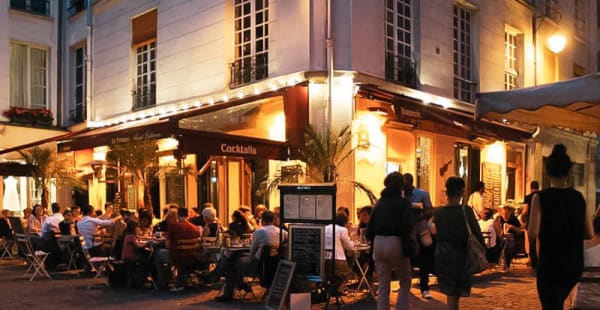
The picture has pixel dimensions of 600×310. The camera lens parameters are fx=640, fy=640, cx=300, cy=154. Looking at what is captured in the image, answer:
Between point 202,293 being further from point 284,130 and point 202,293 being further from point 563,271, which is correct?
point 563,271

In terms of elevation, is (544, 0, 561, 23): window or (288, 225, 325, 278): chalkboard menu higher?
(544, 0, 561, 23): window

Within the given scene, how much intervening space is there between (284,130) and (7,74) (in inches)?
404

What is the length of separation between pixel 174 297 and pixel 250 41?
688 cm

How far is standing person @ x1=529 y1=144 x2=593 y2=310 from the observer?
4684mm

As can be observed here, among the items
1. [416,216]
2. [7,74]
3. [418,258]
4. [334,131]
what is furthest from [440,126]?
[7,74]

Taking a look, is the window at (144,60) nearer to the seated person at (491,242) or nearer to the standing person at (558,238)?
the seated person at (491,242)

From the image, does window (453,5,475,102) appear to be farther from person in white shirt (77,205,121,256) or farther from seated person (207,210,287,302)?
person in white shirt (77,205,121,256)

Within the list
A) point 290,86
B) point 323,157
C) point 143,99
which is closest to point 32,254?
point 323,157

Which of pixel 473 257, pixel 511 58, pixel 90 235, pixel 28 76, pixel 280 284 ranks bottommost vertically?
pixel 280 284

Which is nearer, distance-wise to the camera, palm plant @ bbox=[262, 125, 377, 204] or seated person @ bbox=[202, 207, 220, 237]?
seated person @ bbox=[202, 207, 220, 237]

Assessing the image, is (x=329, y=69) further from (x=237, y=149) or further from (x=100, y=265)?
(x=100, y=265)

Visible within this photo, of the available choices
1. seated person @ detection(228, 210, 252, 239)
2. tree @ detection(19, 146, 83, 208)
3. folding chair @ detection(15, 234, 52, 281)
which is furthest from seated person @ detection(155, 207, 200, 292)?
tree @ detection(19, 146, 83, 208)

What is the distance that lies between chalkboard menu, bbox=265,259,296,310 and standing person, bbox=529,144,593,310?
11.0ft

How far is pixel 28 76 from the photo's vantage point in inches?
780
